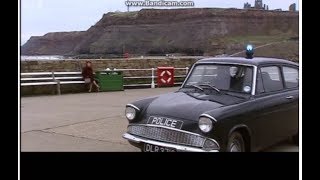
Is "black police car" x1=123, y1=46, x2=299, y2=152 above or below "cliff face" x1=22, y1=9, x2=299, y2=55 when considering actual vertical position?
below

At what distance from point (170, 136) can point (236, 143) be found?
78cm

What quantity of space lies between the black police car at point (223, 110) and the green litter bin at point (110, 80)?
8.27 m

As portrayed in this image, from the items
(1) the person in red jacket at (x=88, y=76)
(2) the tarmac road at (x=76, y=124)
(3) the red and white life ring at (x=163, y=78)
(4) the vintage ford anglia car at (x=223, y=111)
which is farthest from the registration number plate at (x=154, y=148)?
(3) the red and white life ring at (x=163, y=78)

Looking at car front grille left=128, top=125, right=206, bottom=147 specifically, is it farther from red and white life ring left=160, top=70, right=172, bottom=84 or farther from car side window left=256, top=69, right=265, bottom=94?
red and white life ring left=160, top=70, right=172, bottom=84

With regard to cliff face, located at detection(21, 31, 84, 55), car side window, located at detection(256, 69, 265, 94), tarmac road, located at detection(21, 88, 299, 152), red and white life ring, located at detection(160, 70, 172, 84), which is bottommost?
tarmac road, located at detection(21, 88, 299, 152)

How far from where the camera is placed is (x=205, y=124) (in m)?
4.85

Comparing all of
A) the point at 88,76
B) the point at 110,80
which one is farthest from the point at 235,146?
the point at 110,80

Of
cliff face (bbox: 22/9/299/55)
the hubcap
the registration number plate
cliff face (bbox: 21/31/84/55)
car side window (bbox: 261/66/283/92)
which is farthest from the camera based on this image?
cliff face (bbox: 22/9/299/55)

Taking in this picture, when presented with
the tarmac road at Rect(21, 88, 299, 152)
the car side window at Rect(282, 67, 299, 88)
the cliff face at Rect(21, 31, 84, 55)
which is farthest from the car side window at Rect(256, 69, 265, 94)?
the cliff face at Rect(21, 31, 84, 55)

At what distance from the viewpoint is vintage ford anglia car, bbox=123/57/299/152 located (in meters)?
4.92

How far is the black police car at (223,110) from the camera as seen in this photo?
4922 mm

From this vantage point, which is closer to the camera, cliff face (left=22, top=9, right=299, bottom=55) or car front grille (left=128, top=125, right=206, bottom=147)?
car front grille (left=128, top=125, right=206, bottom=147)
